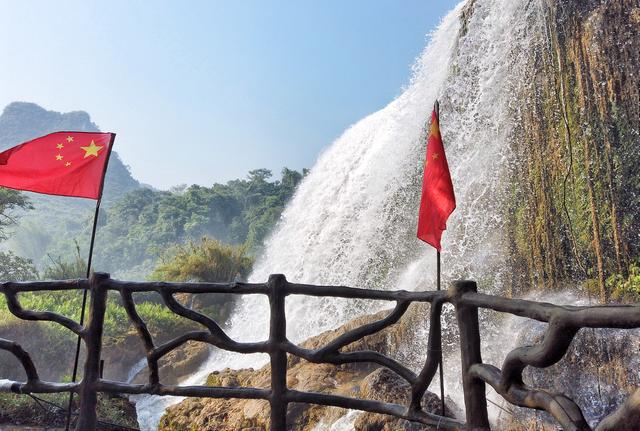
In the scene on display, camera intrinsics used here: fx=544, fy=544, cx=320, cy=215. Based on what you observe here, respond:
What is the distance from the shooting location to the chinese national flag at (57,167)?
432 cm

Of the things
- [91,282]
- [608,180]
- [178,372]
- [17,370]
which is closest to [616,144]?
[608,180]

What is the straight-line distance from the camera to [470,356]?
2.43 m

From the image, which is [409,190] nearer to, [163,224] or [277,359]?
[277,359]

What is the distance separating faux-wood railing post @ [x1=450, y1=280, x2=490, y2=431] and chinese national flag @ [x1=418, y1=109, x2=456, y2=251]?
48.5 inches

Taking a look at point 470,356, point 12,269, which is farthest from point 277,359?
point 12,269

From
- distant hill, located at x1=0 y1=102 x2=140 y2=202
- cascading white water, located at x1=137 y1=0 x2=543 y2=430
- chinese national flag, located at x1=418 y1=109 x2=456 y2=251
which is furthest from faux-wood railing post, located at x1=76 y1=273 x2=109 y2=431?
distant hill, located at x1=0 y1=102 x2=140 y2=202

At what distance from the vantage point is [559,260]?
8062 mm

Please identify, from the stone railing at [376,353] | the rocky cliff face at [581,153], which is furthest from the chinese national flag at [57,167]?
the rocky cliff face at [581,153]

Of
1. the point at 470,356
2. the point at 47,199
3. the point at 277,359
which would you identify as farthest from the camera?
the point at 47,199

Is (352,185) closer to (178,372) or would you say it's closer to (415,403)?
(178,372)

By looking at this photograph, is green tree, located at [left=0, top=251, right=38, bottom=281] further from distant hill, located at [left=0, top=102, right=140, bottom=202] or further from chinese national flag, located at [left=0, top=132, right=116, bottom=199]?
distant hill, located at [left=0, top=102, right=140, bottom=202]

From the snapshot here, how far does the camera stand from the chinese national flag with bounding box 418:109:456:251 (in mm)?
3766

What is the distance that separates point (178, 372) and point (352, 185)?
22.2 feet

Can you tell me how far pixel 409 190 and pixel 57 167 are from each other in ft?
32.2
